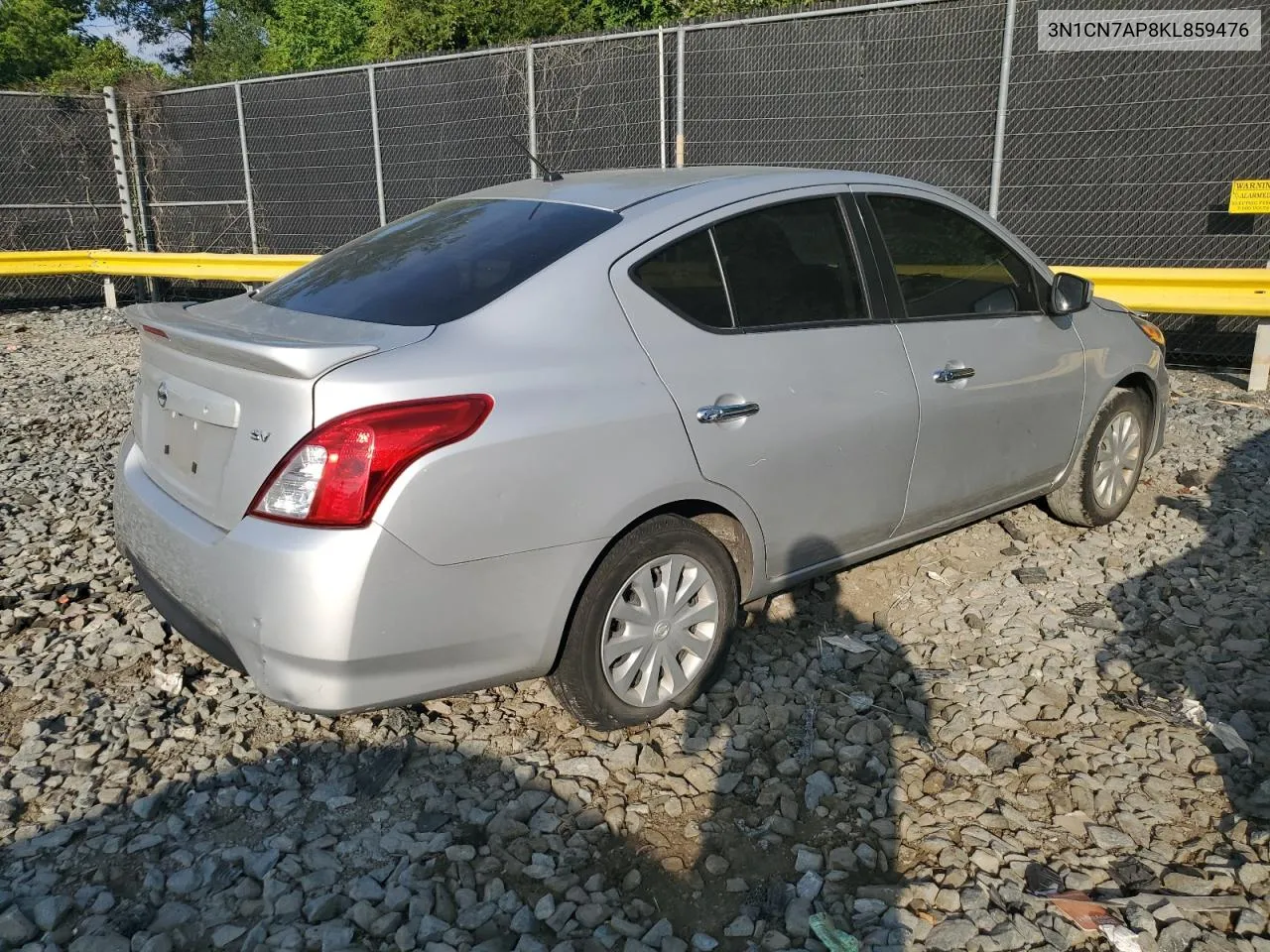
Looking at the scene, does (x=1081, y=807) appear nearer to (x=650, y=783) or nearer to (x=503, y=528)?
(x=650, y=783)

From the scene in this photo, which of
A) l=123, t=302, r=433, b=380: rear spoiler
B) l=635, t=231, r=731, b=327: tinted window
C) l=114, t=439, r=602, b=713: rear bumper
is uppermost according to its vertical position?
l=635, t=231, r=731, b=327: tinted window

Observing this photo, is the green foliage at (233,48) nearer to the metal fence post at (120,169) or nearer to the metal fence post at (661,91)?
the metal fence post at (120,169)

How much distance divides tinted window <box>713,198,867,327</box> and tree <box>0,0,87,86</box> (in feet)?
137

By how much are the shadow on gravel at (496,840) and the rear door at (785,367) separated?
671 millimetres

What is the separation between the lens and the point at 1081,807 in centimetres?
287

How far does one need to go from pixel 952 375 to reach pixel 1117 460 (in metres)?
1.67

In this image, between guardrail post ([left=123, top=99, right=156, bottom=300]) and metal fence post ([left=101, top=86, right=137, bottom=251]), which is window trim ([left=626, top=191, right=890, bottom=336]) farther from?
metal fence post ([left=101, top=86, right=137, bottom=251])

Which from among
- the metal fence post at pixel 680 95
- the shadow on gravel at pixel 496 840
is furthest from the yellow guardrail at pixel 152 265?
the shadow on gravel at pixel 496 840

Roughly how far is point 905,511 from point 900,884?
1.58 meters

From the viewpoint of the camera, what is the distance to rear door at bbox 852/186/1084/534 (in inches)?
149

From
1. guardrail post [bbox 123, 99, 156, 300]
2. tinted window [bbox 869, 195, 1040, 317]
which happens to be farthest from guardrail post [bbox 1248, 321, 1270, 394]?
guardrail post [bbox 123, 99, 156, 300]

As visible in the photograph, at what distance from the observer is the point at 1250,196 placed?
766cm

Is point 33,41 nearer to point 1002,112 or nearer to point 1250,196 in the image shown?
point 1002,112

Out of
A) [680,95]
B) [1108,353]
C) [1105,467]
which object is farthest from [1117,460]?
[680,95]
